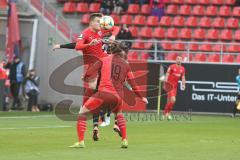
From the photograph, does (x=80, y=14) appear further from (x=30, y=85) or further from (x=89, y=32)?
(x=89, y=32)

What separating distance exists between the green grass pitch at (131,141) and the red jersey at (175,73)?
134 inches

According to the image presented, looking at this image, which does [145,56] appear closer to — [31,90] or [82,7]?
[31,90]

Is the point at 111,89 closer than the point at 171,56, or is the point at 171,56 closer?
the point at 111,89

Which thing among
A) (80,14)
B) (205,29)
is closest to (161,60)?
(205,29)

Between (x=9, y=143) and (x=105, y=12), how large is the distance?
20.3 metres

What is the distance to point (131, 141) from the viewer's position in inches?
699

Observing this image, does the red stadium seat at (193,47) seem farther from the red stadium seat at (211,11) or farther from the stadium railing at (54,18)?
the stadium railing at (54,18)

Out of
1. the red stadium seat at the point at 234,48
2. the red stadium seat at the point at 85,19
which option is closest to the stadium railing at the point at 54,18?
the red stadium seat at the point at 85,19

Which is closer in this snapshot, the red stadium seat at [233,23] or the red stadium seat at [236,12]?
the red stadium seat at [233,23]

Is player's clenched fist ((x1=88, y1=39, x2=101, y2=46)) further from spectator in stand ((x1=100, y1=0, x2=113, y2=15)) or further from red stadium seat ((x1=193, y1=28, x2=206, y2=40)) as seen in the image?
spectator in stand ((x1=100, y1=0, x2=113, y2=15))

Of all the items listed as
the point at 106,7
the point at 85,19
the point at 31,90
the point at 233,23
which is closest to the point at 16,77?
the point at 31,90

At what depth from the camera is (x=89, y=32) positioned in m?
17.6

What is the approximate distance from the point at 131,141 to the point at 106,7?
19.6 meters

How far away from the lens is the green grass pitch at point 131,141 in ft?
47.4
